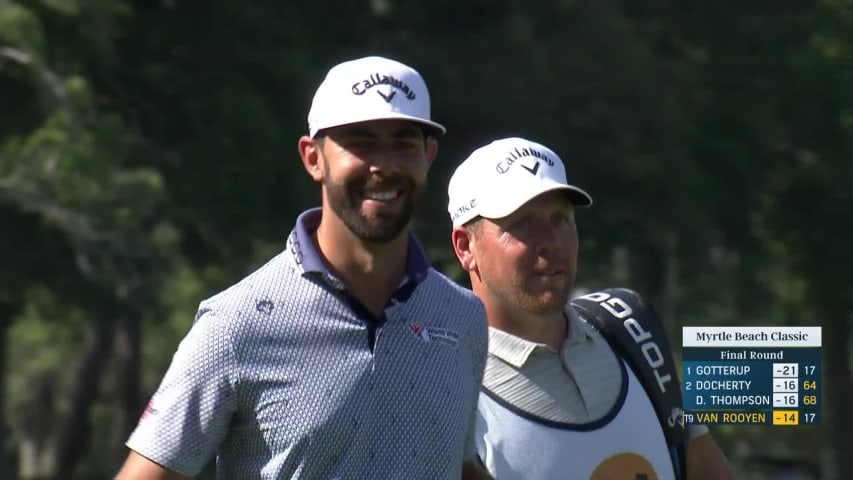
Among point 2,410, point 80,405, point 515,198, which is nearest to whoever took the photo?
point 515,198

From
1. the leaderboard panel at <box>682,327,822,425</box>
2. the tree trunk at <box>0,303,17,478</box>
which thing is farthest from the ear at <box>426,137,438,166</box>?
the tree trunk at <box>0,303,17,478</box>

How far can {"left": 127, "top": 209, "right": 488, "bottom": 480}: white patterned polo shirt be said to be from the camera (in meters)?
3.15

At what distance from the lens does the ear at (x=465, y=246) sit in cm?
401

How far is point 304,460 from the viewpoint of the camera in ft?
10.4

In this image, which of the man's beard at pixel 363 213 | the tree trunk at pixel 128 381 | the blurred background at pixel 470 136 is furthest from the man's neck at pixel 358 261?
the tree trunk at pixel 128 381

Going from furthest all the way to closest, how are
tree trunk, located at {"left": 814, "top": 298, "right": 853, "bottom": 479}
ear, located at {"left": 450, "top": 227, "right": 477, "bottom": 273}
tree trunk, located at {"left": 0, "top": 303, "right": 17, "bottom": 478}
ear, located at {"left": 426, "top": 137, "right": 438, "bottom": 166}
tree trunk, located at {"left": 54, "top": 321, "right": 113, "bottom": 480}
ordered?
1. tree trunk, located at {"left": 54, "top": 321, "right": 113, "bottom": 480}
2. tree trunk, located at {"left": 0, "top": 303, "right": 17, "bottom": 478}
3. tree trunk, located at {"left": 814, "top": 298, "right": 853, "bottom": 479}
4. ear, located at {"left": 450, "top": 227, "right": 477, "bottom": 273}
5. ear, located at {"left": 426, "top": 137, "right": 438, "bottom": 166}

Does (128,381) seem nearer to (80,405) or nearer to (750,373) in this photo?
(80,405)

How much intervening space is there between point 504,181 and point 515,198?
0.18 feet

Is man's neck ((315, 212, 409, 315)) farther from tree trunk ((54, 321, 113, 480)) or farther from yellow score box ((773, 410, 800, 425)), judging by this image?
tree trunk ((54, 321, 113, 480))

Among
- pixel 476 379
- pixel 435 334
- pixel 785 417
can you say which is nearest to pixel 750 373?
pixel 785 417

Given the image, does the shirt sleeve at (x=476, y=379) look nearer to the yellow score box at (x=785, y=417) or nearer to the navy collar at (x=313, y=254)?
the navy collar at (x=313, y=254)

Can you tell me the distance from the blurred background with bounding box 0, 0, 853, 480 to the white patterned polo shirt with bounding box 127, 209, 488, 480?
39.7 ft

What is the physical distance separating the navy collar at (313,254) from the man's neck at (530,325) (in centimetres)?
44

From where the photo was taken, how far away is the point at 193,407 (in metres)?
3.14
